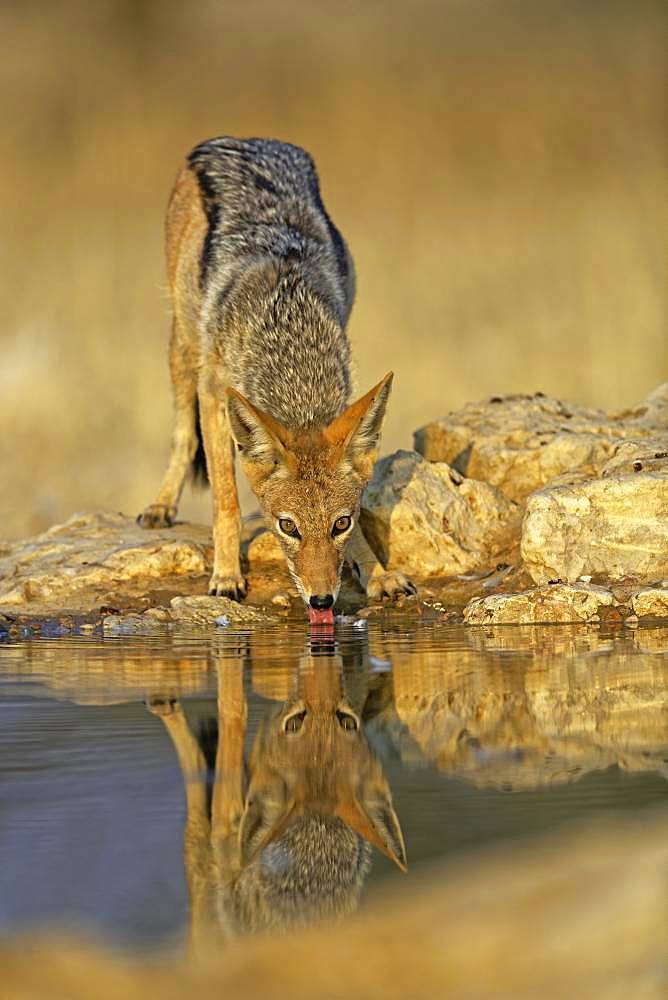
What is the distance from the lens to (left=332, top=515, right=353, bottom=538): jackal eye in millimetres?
6371

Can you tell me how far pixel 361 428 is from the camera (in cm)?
640

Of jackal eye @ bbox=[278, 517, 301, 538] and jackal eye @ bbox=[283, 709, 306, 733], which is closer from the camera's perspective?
jackal eye @ bbox=[283, 709, 306, 733]

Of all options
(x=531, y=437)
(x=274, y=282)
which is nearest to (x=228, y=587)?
(x=274, y=282)

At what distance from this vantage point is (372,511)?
7.38 metres

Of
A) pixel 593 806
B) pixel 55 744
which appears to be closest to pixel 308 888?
pixel 593 806

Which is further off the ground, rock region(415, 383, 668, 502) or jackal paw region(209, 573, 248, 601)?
rock region(415, 383, 668, 502)

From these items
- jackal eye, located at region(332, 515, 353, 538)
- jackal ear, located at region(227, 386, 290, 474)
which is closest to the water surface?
jackal eye, located at region(332, 515, 353, 538)

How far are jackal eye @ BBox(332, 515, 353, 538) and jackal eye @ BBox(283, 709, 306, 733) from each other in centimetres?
255

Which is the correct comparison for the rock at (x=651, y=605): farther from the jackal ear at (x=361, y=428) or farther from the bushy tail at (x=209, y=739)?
the bushy tail at (x=209, y=739)

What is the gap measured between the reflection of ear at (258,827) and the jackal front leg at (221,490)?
434 cm

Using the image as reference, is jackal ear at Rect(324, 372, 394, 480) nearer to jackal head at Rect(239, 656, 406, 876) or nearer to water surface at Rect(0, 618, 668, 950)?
water surface at Rect(0, 618, 668, 950)

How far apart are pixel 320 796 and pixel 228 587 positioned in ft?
14.2

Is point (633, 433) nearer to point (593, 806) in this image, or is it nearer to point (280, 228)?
point (280, 228)

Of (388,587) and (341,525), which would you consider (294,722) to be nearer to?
(341,525)
